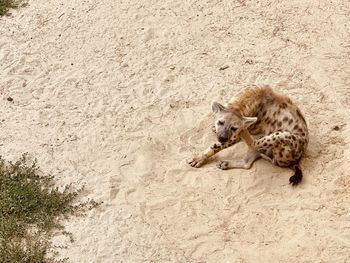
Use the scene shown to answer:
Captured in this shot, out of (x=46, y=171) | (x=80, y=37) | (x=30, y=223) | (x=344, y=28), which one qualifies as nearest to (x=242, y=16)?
(x=344, y=28)

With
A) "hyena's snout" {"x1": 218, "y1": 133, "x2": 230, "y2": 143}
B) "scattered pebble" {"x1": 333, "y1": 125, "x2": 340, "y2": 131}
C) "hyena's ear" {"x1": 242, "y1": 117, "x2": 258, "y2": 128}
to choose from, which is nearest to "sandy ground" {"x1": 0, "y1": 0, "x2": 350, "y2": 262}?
"scattered pebble" {"x1": 333, "y1": 125, "x2": 340, "y2": 131}

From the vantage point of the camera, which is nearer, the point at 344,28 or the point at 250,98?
the point at 250,98

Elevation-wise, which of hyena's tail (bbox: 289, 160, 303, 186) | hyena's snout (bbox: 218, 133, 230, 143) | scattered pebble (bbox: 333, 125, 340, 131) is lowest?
scattered pebble (bbox: 333, 125, 340, 131)

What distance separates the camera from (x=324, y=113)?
25.7ft

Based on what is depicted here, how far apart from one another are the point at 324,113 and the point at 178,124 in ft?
5.75

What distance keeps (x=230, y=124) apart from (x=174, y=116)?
1185mm

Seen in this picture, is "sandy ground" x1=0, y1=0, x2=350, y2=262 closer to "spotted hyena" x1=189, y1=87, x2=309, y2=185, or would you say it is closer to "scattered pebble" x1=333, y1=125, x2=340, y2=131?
"scattered pebble" x1=333, y1=125, x2=340, y2=131

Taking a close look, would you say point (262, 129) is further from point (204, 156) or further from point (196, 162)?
point (196, 162)

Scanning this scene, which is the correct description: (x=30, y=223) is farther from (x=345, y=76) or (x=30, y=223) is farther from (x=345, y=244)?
(x=345, y=76)

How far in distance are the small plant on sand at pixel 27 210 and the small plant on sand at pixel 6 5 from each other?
137 inches

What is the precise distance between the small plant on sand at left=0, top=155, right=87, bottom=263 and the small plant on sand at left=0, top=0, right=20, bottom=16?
3481mm

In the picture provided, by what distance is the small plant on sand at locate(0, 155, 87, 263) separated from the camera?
251 inches

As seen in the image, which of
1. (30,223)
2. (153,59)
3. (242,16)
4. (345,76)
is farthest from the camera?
(242,16)

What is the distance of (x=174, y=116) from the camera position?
796 centimetres
